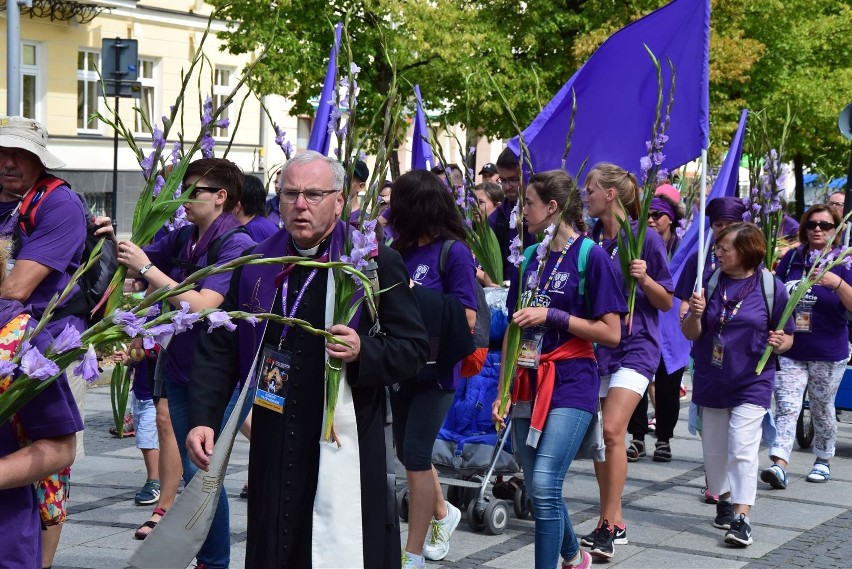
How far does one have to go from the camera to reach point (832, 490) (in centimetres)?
888

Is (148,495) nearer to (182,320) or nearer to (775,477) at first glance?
(775,477)

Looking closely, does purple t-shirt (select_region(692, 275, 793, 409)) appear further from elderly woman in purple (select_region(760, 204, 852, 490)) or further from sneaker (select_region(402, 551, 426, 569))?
sneaker (select_region(402, 551, 426, 569))

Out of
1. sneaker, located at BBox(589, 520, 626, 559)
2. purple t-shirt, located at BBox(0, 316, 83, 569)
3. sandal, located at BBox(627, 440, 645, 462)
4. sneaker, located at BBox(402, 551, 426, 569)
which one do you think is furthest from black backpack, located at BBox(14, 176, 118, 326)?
sandal, located at BBox(627, 440, 645, 462)

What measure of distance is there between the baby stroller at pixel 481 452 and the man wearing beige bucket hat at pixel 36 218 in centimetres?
272

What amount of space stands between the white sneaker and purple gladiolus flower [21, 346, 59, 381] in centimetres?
403

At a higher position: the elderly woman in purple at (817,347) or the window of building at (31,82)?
the window of building at (31,82)

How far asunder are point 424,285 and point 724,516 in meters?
2.53

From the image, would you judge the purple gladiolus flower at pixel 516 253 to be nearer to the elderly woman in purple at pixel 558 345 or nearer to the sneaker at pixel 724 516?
the elderly woman in purple at pixel 558 345

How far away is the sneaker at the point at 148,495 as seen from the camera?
25.3 ft

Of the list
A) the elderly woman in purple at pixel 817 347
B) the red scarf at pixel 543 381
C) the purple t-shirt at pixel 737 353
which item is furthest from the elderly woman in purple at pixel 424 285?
the elderly woman in purple at pixel 817 347

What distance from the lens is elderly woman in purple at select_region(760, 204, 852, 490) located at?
9172 millimetres

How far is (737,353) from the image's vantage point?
7488 millimetres

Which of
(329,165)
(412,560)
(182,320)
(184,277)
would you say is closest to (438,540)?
(412,560)

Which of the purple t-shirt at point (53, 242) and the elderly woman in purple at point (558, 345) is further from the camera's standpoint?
the elderly woman in purple at point (558, 345)
